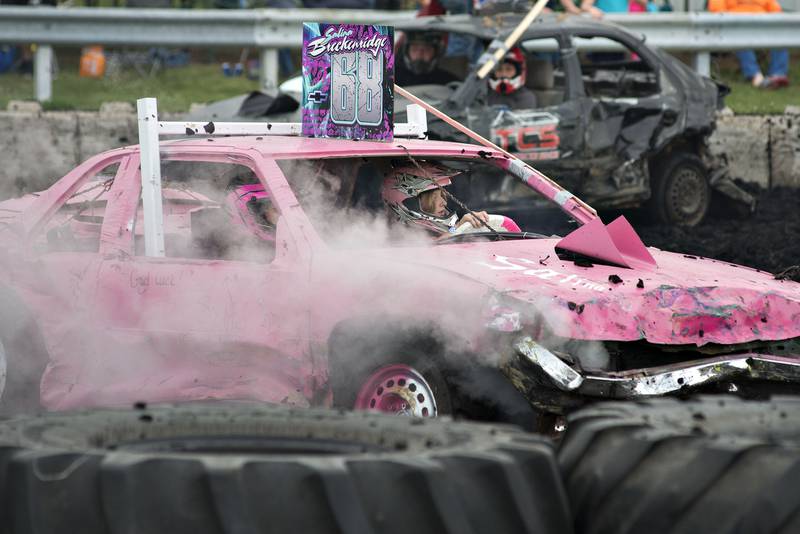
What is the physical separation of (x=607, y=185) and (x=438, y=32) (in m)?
1.93

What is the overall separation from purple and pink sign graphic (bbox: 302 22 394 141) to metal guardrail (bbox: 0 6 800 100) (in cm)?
606

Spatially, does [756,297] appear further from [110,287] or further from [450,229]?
[110,287]

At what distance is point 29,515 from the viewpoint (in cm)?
341

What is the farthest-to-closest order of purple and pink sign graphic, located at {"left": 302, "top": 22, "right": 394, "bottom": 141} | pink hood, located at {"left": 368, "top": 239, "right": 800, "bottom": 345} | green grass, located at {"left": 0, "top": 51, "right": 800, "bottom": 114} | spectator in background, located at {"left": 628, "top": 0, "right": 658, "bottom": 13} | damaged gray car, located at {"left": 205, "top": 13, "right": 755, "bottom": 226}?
spectator in background, located at {"left": 628, "top": 0, "right": 658, "bottom": 13} → green grass, located at {"left": 0, "top": 51, "right": 800, "bottom": 114} → damaged gray car, located at {"left": 205, "top": 13, "right": 755, "bottom": 226} → purple and pink sign graphic, located at {"left": 302, "top": 22, "right": 394, "bottom": 141} → pink hood, located at {"left": 368, "top": 239, "right": 800, "bottom": 345}

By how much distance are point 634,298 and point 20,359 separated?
2.78 m

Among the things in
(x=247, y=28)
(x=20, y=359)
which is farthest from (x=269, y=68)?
(x=20, y=359)

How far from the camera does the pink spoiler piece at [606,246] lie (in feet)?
18.8

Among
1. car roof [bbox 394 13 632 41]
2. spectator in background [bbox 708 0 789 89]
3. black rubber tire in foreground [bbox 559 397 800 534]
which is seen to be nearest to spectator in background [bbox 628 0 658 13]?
spectator in background [bbox 708 0 789 89]

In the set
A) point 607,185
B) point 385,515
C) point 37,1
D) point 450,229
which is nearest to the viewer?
point 385,515

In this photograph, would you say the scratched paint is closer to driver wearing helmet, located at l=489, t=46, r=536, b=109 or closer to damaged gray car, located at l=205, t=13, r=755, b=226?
damaged gray car, located at l=205, t=13, r=755, b=226

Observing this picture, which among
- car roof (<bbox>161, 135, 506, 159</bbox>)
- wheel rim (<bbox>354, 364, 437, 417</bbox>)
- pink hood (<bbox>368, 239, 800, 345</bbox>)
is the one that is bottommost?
wheel rim (<bbox>354, 364, 437, 417</bbox>)

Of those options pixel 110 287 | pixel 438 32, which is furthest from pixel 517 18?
pixel 110 287

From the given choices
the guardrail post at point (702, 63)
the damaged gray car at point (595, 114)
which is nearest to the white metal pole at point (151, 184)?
the damaged gray car at point (595, 114)

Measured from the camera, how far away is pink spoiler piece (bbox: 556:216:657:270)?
18.8 ft
